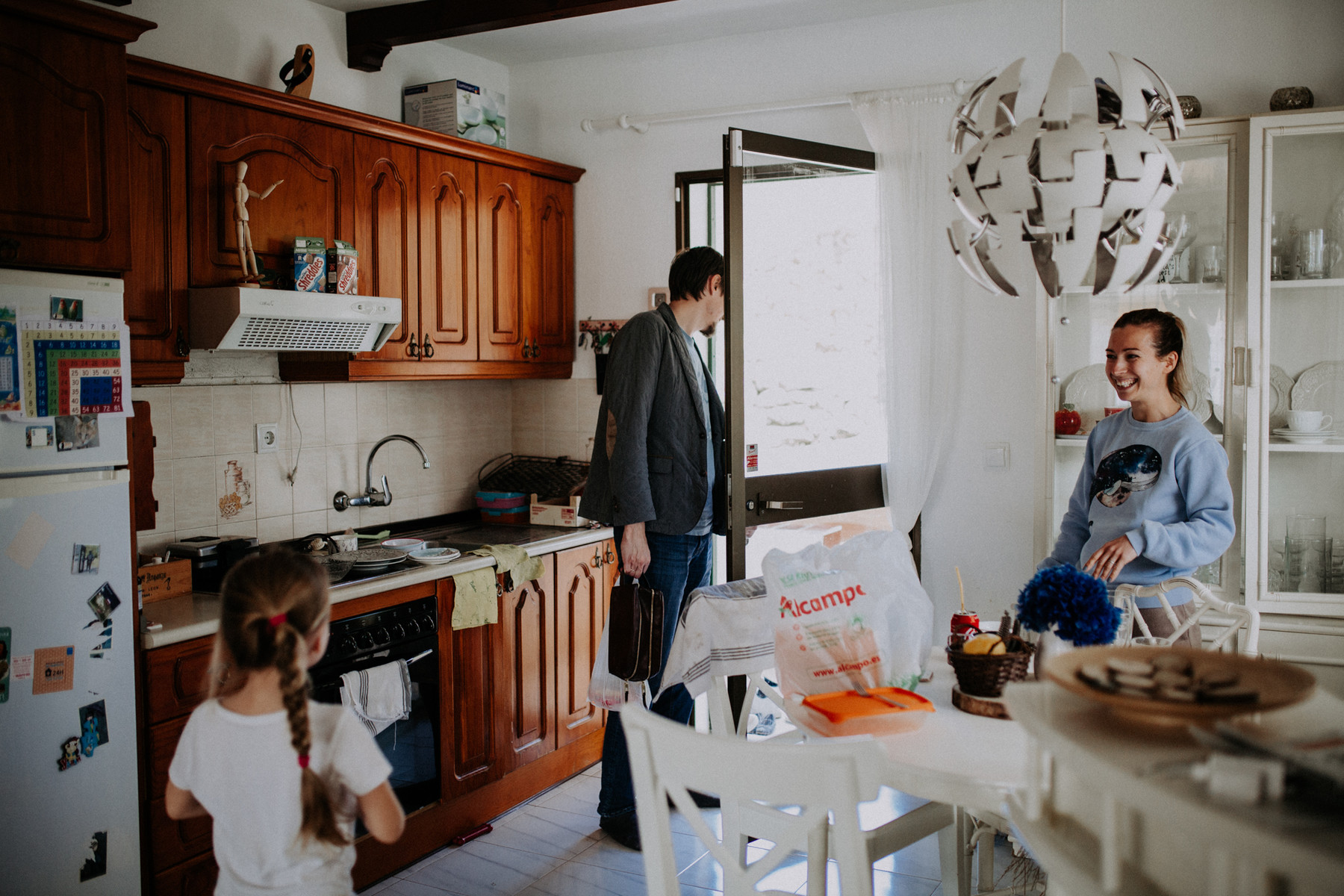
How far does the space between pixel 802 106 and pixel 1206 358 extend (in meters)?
1.59

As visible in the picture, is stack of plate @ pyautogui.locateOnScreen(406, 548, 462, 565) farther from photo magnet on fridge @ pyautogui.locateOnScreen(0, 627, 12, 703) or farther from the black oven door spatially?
photo magnet on fridge @ pyautogui.locateOnScreen(0, 627, 12, 703)

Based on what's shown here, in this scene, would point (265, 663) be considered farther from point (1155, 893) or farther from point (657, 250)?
point (657, 250)

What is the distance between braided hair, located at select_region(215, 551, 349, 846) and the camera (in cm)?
147

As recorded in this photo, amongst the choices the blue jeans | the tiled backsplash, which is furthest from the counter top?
the blue jeans

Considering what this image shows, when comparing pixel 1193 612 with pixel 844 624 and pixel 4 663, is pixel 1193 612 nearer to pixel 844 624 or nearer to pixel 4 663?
pixel 844 624

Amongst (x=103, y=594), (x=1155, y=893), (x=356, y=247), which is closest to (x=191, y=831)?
(x=103, y=594)

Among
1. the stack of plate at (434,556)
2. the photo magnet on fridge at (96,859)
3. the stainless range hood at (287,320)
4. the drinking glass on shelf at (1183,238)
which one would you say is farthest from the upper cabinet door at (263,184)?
the drinking glass on shelf at (1183,238)

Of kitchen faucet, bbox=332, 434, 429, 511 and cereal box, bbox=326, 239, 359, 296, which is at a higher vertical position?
cereal box, bbox=326, 239, 359, 296

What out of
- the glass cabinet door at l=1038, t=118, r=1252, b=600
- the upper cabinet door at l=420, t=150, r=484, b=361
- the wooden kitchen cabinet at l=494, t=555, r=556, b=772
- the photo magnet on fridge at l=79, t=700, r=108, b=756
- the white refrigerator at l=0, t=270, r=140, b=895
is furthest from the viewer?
the upper cabinet door at l=420, t=150, r=484, b=361

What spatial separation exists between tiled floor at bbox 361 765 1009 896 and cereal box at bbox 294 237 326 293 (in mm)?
1689

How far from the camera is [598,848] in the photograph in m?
3.00

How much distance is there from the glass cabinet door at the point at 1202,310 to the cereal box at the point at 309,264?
7.22 feet

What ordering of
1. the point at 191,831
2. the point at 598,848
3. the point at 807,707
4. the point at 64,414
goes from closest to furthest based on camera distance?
the point at 807,707, the point at 64,414, the point at 191,831, the point at 598,848

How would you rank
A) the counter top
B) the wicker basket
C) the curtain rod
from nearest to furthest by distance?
1. the wicker basket
2. the counter top
3. the curtain rod
